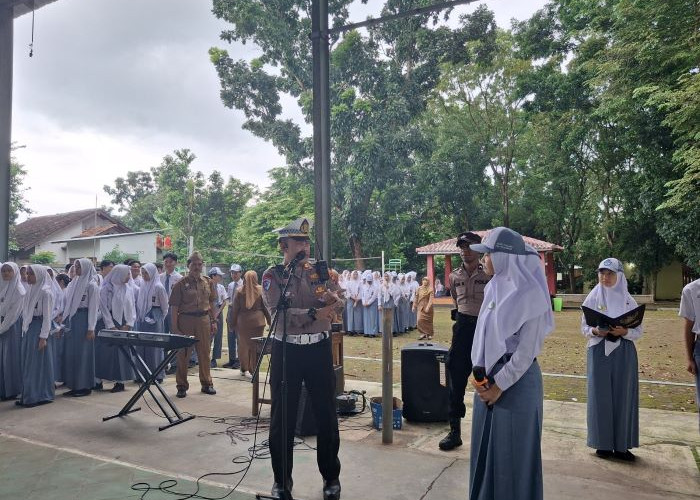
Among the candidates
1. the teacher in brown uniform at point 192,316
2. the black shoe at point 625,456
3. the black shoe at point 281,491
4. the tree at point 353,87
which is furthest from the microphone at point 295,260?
the tree at point 353,87

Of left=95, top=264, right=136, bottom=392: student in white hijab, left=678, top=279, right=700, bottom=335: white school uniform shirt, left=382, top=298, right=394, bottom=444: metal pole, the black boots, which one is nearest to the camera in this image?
left=678, top=279, right=700, bottom=335: white school uniform shirt

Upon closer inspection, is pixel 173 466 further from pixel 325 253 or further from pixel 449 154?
pixel 449 154

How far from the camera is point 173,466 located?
4863 mm

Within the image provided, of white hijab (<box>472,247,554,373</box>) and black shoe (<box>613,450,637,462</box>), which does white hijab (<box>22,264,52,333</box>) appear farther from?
black shoe (<box>613,450,637,462</box>)

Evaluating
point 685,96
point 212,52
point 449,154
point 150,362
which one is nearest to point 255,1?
point 212,52

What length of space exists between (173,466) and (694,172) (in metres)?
19.0

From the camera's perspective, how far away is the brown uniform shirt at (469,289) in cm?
530

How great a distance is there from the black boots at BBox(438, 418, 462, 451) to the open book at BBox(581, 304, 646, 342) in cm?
165

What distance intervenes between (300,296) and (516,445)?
192 cm

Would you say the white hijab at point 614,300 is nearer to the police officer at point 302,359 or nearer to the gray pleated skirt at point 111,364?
the police officer at point 302,359

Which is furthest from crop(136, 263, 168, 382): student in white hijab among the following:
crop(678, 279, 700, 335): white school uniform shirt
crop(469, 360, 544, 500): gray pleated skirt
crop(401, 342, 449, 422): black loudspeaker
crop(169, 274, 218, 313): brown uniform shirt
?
crop(678, 279, 700, 335): white school uniform shirt

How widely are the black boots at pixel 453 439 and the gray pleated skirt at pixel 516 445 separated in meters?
2.08

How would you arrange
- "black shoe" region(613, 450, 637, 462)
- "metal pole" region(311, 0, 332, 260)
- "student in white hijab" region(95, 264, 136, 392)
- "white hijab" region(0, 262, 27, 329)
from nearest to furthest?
"black shoe" region(613, 450, 637, 462) → "metal pole" region(311, 0, 332, 260) → "white hijab" region(0, 262, 27, 329) → "student in white hijab" region(95, 264, 136, 392)

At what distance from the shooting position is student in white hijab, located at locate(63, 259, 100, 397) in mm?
7746
